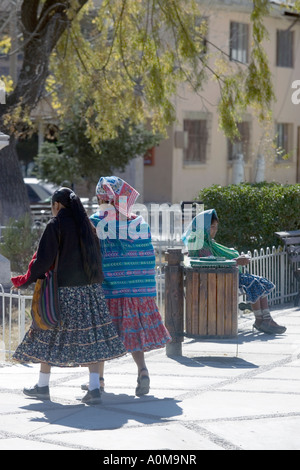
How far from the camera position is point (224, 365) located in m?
8.59

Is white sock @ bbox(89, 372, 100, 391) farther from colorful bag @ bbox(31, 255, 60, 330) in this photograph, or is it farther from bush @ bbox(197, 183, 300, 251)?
bush @ bbox(197, 183, 300, 251)

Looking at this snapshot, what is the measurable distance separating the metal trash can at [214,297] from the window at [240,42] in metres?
24.9

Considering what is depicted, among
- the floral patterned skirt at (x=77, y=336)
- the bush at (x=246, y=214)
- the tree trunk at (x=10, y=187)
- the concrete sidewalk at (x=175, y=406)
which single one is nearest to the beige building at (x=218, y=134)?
the tree trunk at (x=10, y=187)

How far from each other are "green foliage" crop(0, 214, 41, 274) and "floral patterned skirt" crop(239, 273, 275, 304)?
197 inches

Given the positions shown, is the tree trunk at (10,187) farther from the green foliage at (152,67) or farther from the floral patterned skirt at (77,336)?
the floral patterned skirt at (77,336)

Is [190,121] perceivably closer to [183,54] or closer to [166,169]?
[166,169]

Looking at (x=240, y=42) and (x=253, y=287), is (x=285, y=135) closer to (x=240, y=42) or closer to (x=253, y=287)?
(x=240, y=42)

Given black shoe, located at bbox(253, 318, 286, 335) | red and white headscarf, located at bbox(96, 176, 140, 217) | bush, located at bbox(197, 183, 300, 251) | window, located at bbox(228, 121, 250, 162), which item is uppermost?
window, located at bbox(228, 121, 250, 162)

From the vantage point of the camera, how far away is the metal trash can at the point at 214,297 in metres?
8.73

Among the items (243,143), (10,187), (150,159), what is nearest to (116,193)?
(10,187)

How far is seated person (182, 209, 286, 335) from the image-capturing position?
374 inches

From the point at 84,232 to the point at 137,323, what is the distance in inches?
35.7

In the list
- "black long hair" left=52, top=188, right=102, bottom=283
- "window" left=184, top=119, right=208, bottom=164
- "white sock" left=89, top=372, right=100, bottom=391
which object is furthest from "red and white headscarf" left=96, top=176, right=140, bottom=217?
"window" left=184, top=119, right=208, bottom=164

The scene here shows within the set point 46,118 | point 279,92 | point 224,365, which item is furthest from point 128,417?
point 279,92
